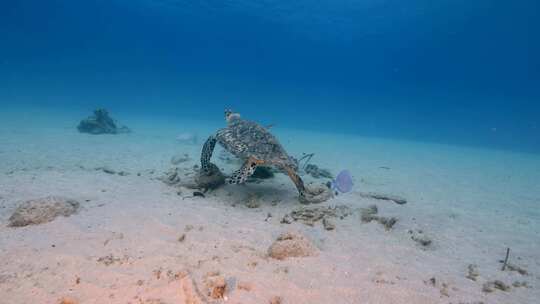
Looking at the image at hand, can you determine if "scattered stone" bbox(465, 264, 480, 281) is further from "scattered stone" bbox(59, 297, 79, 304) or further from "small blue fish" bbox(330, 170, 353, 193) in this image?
"scattered stone" bbox(59, 297, 79, 304)

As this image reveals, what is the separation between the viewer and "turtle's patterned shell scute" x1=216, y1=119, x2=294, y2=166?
5973mm

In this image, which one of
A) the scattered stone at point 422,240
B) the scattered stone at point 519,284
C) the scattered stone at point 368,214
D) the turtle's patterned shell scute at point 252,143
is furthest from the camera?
the turtle's patterned shell scute at point 252,143

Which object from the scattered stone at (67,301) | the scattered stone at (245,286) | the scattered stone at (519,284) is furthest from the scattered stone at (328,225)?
the scattered stone at (67,301)

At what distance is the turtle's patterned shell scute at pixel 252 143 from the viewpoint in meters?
5.97

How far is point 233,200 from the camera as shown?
21.2 ft

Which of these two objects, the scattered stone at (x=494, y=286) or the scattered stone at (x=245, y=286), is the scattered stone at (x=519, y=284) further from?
the scattered stone at (x=245, y=286)

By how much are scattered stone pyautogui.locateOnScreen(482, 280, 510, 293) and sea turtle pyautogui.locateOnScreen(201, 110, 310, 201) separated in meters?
3.38

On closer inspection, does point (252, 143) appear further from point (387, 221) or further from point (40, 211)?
point (40, 211)

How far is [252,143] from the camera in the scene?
630 cm

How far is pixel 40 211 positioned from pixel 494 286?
6.60 metres

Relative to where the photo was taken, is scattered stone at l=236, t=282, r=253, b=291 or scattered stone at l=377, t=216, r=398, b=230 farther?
scattered stone at l=377, t=216, r=398, b=230

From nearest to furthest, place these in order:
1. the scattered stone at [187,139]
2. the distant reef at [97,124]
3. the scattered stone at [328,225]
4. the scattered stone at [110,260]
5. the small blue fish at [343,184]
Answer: the scattered stone at [110,260] → the scattered stone at [328,225] → the small blue fish at [343,184] → the distant reef at [97,124] → the scattered stone at [187,139]

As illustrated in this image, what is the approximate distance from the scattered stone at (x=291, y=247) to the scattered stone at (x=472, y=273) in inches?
79.9

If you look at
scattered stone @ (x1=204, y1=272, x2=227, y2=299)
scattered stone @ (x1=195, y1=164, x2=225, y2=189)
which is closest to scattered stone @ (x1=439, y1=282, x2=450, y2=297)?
scattered stone @ (x1=204, y1=272, x2=227, y2=299)
